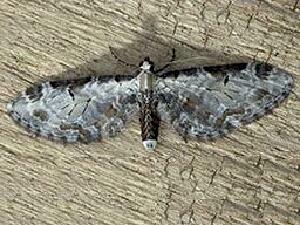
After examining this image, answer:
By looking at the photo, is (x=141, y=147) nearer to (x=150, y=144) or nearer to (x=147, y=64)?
(x=150, y=144)

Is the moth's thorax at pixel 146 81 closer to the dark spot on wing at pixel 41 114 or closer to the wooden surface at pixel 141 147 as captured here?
the wooden surface at pixel 141 147

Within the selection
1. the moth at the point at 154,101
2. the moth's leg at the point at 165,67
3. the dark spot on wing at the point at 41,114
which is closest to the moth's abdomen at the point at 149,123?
the moth at the point at 154,101

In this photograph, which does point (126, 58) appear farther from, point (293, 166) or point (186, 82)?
point (293, 166)

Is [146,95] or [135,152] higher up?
[146,95]

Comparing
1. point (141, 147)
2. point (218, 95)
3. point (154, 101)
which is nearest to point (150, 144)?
point (141, 147)

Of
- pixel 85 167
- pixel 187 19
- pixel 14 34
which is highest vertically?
pixel 187 19

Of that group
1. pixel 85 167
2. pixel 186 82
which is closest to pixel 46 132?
pixel 85 167

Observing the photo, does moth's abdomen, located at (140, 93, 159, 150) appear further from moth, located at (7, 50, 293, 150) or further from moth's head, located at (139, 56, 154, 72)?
moth's head, located at (139, 56, 154, 72)
